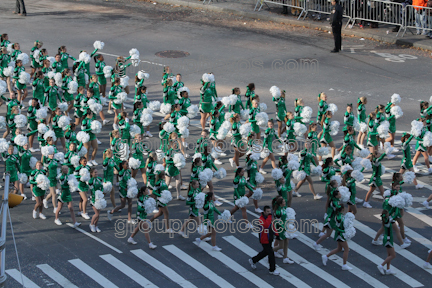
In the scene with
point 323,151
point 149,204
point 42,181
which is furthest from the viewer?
point 323,151

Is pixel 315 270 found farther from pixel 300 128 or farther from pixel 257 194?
pixel 300 128

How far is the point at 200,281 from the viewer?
12.9m

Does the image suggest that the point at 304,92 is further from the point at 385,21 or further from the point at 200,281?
the point at 200,281

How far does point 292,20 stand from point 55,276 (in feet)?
70.5

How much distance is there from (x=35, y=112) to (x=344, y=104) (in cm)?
996

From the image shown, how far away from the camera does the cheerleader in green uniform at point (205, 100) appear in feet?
65.7

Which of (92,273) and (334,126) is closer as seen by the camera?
(92,273)

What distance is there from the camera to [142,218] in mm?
14109

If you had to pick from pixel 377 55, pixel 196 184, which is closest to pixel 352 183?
pixel 196 184

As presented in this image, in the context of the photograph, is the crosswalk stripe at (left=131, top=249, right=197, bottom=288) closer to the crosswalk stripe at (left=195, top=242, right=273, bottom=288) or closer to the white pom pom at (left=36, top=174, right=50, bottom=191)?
the crosswalk stripe at (left=195, top=242, right=273, bottom=288)

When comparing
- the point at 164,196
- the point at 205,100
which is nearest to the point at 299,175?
the point at 164,196

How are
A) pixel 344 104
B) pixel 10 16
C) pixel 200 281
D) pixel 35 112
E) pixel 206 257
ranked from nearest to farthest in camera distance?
1. pixel 200 281
2. pixel 206 257
3. pixel 35 112
4. pixel 344 104
5. pixel 10 16

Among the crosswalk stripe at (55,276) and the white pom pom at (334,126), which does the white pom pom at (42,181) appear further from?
the white pom pom at (334,126)

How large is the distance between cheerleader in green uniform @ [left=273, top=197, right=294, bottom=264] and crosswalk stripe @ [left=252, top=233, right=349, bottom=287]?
21cm
